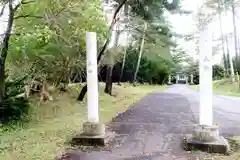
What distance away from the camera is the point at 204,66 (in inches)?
258

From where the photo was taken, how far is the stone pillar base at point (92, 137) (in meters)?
6.76

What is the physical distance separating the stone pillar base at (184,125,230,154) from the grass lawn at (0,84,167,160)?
2.54 m

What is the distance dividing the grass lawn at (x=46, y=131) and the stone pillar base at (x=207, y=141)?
254cm

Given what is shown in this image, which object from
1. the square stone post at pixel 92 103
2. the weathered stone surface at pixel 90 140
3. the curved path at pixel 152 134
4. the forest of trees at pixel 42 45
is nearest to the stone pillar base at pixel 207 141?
the curved path at pixel 152 134

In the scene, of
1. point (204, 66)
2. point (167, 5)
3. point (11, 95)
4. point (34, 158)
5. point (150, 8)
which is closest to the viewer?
point (34, 158)

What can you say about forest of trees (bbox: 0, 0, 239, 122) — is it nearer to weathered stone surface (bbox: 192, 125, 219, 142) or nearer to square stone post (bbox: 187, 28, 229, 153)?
square stone post (bbox: 187, 28, 229, 153)

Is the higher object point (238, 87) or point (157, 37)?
point (157, 37)

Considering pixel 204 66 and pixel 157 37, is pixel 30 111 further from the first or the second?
pixel 157 37

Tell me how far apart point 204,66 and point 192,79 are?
5369 cm

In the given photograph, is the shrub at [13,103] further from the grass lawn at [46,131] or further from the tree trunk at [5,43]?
the grass lawn at [46,131]

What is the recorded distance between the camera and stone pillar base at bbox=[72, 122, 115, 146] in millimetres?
6762

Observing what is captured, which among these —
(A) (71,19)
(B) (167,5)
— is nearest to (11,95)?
(A) (71,19)

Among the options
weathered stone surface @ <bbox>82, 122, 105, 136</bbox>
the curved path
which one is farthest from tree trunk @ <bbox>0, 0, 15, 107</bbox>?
the curved path

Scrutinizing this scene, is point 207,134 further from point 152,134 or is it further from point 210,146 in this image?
point 152,134
